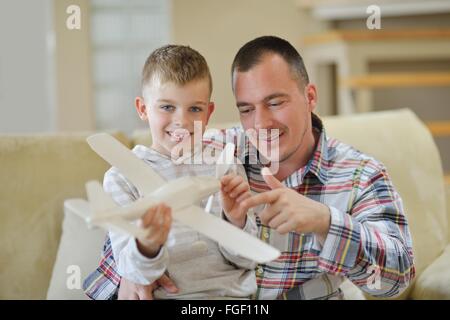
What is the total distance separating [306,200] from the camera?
1.92 ft

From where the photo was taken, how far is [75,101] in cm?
239

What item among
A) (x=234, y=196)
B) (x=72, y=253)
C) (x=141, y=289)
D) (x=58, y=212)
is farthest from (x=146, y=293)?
(x=58, y=212)

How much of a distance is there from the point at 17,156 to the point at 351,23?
7.28ft

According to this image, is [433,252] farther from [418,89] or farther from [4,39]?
[418,89]

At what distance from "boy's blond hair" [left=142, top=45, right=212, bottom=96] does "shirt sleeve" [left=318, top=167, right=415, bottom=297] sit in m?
0.17

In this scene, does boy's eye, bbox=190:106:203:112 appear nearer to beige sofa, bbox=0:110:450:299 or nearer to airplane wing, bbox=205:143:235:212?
airplane wing, bbox=205:143:235:212

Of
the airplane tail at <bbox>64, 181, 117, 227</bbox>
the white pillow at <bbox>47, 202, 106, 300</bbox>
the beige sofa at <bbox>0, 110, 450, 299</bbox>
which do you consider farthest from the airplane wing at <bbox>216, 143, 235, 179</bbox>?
the beige sofa at <bbox>0, 110, 450, 299</bbox>

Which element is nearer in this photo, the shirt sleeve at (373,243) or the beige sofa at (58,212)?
the shirt sleeve at (373,243)

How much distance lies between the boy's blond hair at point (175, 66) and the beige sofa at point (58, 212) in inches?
18.0

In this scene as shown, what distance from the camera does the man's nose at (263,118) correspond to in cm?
60

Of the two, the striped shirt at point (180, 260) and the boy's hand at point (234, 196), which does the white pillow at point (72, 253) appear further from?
the boy's hand at point (234, 196)

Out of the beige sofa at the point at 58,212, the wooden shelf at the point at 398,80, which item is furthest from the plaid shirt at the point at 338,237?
the wooden shelf at the point at 398,80

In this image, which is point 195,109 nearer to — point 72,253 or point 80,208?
point 80,208

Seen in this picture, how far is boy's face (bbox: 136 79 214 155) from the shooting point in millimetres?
564
